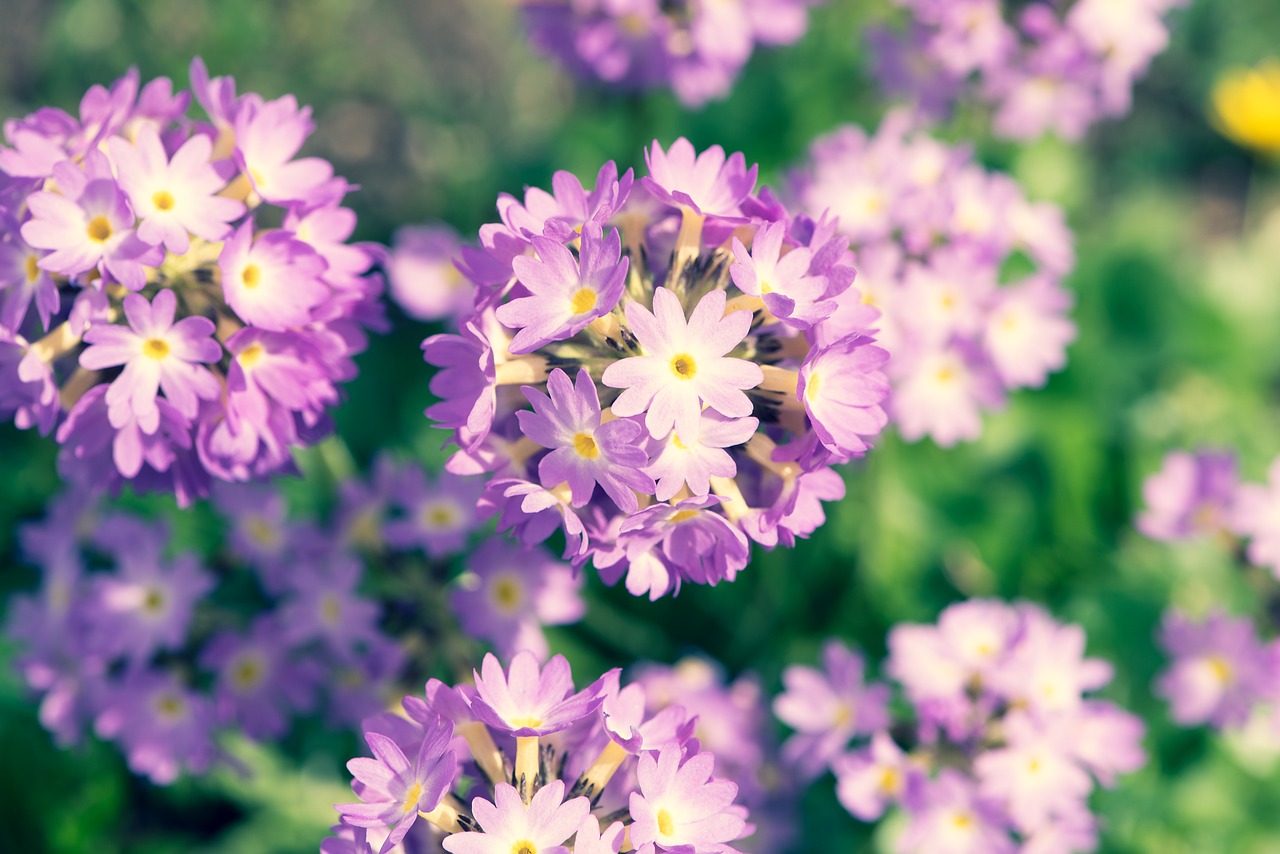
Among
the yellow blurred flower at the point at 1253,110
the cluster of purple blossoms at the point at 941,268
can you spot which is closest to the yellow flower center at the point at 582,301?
Result: the cluster of purple blossoms at the point at 941,268

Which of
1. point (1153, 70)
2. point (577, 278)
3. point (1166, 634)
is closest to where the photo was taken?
point (577, 278)

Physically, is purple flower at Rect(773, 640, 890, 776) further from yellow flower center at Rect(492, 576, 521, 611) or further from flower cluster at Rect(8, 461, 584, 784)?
yellow flower center at Rect(492, 576, 521, 611)

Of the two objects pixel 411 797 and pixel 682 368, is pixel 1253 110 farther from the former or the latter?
pixel 411 797

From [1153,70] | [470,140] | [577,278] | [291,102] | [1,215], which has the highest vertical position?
[1153,70]

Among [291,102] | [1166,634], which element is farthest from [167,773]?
[1166,634]

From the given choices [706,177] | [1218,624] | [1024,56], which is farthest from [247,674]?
[1024,56]

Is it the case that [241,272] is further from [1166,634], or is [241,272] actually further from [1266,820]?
[1266,820]

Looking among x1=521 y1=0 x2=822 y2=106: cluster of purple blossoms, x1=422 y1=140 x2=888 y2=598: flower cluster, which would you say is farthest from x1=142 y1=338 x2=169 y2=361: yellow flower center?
x1=521 y1=0 x2=822 y2=106: cluster of purple blossoms

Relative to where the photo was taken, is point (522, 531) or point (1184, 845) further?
point (1184, 845)
